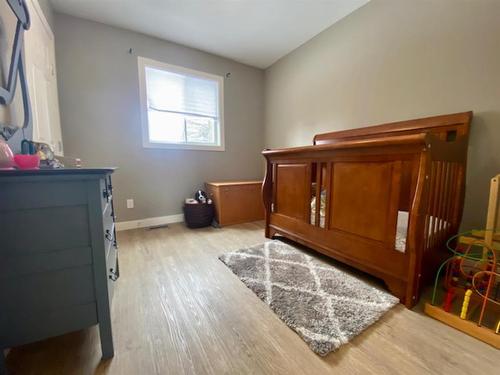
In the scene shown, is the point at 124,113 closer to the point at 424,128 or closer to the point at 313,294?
the point at 313,294

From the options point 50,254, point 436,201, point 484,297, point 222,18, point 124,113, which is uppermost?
point 222,18

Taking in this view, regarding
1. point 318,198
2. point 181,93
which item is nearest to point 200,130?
point 181,93

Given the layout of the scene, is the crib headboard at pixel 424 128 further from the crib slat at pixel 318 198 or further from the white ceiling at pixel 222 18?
the white ceiling at pixel 222 18

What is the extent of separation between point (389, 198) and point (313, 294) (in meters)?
0.77

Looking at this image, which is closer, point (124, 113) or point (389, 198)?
point (389, 198)

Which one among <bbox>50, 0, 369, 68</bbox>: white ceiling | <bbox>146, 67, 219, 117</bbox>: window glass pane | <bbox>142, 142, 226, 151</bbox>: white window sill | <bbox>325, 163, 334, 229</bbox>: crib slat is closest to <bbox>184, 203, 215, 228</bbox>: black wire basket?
<bbox>142, 142, 226, 151</bbox>: white window sill

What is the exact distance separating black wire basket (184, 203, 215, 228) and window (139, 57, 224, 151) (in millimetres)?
904

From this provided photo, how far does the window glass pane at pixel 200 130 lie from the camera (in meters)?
3.07

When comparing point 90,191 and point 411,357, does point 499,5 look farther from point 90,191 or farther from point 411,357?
point 90,191

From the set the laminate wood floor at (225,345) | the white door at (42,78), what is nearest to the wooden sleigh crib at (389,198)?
the laminate wood floor at (225,345)

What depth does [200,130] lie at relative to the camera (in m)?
3.15

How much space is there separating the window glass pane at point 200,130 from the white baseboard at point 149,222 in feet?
3.79

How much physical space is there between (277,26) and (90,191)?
9.12ft

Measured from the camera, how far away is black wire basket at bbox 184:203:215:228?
272 cm
